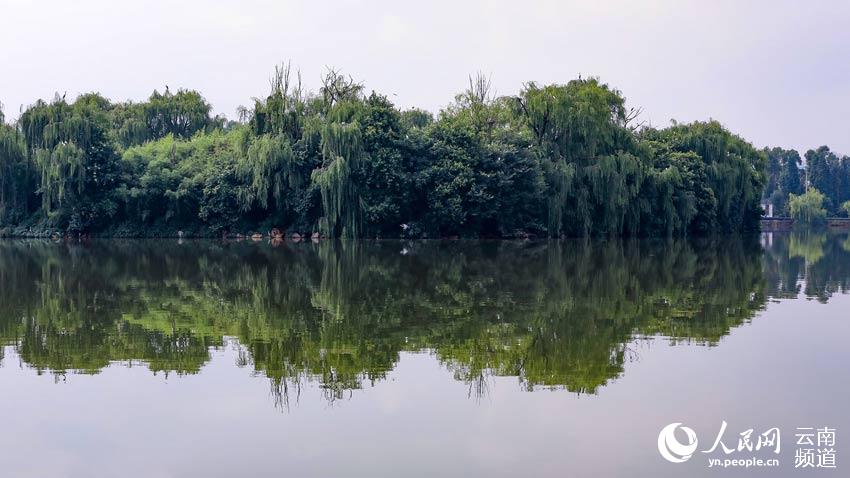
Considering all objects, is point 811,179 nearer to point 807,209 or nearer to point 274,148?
point 807,209

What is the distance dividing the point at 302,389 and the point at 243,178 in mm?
35846

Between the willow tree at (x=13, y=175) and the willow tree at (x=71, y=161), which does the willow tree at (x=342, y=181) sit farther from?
the willow tree at (x=13, y=175)

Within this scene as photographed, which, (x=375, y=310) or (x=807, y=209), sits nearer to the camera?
(x=375, y=310)

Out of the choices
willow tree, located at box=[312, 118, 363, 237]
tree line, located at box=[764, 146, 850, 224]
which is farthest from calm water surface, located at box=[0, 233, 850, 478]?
tree line, located at box=[764, 146, 850, 224]

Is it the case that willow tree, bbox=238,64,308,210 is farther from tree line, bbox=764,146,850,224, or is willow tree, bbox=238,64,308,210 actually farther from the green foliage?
tree line, bbox=764,146,850,224

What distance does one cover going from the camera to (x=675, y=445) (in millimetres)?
7520

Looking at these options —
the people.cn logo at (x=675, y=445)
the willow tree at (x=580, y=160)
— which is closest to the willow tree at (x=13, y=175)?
the willow tree at (x=580, y=160)

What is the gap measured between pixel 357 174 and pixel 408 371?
32.4 metres

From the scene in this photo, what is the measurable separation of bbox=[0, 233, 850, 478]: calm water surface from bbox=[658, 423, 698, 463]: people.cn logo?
2.9 inches

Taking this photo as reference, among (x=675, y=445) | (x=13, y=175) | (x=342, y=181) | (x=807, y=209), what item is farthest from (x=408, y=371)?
(x=807, y=209)

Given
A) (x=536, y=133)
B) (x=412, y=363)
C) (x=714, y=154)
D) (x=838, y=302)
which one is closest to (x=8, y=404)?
(x=412, y=363)

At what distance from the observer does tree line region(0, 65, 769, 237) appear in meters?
42.8

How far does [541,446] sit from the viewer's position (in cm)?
754

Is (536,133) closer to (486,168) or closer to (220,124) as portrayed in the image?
Result: (486,168)
